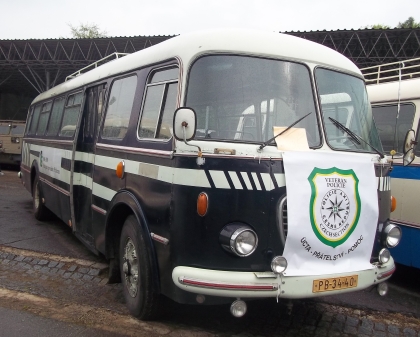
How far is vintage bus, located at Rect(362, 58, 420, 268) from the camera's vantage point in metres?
5.74

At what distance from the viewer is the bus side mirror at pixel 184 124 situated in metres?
3.56

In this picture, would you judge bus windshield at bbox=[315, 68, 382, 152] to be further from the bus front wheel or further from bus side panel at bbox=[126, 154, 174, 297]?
the bus front wheel

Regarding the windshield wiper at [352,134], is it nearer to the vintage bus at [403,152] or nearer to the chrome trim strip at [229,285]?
the vintage bus at [403,152]

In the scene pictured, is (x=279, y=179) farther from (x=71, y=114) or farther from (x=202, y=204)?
(x=71, y=114)

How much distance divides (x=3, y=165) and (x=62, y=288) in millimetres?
18554

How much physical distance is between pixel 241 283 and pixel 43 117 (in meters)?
7.23

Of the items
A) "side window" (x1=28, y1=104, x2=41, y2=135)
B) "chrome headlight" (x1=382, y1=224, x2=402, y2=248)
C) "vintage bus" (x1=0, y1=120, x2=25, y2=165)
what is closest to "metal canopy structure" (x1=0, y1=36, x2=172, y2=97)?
"vintage bus" (x1=0, y1=120, x2=25, y2=165)

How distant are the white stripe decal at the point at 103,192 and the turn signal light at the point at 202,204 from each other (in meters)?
1.61

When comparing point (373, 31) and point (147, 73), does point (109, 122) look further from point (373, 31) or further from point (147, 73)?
point (373, 31)

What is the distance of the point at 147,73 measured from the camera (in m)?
4.61

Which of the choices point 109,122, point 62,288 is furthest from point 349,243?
point 62,288

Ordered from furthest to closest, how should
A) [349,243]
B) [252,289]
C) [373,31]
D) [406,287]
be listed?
[373,31] < [406,287] < [349,243] < [252,289]

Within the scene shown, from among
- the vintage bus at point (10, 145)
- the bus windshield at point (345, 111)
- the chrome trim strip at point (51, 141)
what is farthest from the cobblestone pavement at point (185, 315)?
the vintage bus at point (10, 145)

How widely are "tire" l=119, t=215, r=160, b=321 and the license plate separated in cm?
139
